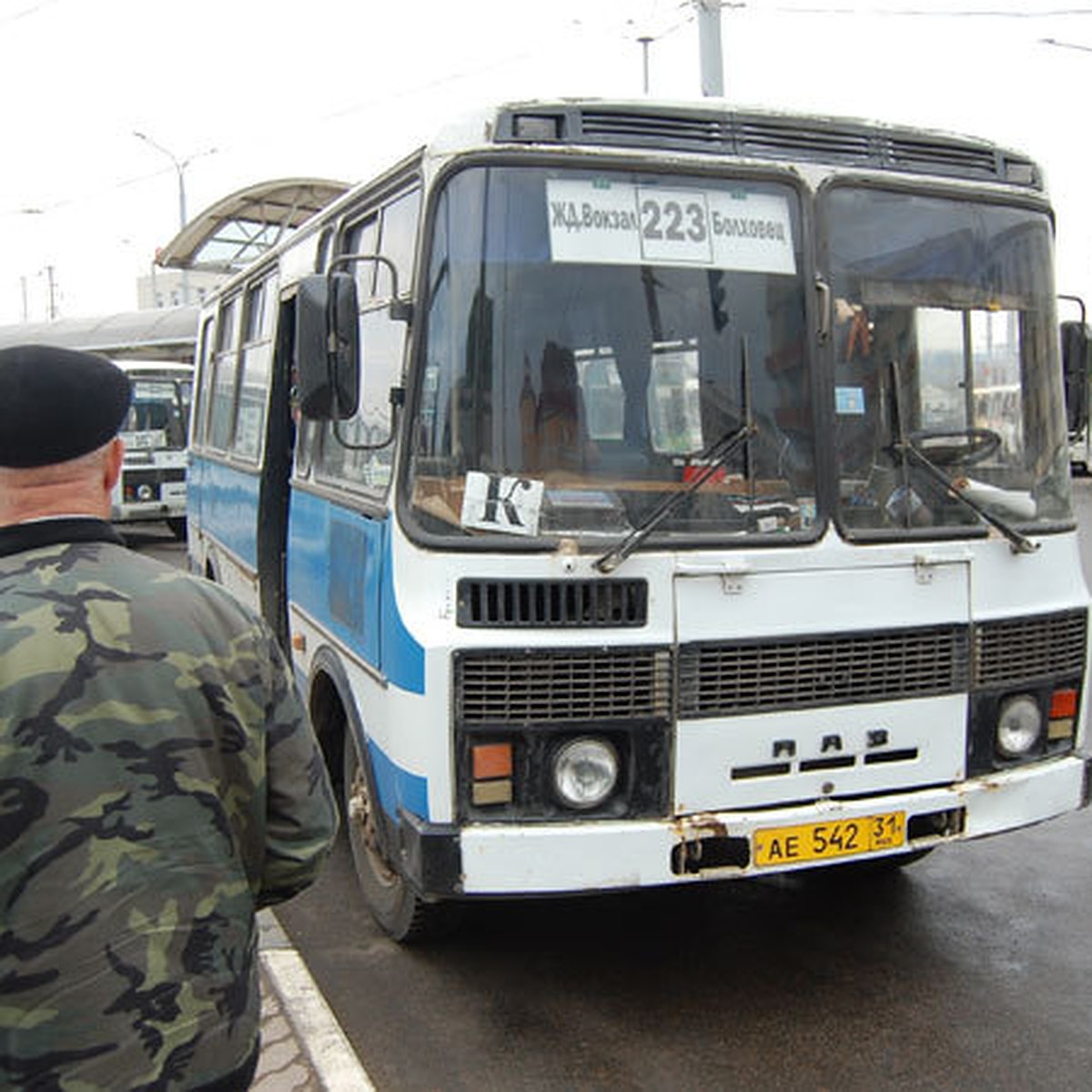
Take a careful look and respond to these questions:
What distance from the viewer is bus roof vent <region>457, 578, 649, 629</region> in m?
3.69

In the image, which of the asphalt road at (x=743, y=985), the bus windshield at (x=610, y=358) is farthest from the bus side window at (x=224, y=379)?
the bus windshield at (x=610, y=358)

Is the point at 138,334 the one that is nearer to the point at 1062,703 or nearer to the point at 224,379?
the point at 224,379

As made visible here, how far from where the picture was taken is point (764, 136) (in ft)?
13.3

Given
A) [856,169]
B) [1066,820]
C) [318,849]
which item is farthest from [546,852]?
[1066,820]

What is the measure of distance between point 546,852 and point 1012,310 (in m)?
2.52

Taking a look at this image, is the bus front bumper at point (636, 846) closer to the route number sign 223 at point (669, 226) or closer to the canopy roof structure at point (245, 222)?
the route number sign 223 at point (669, 226)

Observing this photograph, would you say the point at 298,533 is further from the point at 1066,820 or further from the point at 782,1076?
the point at 1066,820

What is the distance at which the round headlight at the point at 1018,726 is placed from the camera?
429 centimetres

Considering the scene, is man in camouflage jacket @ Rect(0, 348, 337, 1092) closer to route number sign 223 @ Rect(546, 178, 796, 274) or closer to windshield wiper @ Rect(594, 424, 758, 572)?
windshield wiper @ Rect(594, 424, 758, 572)

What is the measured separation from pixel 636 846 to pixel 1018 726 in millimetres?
1520

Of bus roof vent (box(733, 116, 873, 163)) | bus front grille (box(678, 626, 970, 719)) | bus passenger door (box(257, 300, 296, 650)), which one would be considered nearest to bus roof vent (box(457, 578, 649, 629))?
bus front grille (box(678, 626, 970, 719))

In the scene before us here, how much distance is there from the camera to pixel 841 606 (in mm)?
3971

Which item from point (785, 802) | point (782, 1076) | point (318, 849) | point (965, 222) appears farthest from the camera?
point (965, 222)

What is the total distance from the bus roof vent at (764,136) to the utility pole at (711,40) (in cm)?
909
